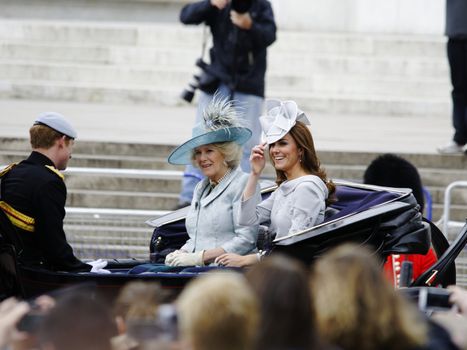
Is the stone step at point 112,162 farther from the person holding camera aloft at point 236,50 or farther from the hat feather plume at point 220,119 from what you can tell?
the hat feather plume at point 220,119

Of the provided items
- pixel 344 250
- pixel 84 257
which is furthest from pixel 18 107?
pixel 344 250

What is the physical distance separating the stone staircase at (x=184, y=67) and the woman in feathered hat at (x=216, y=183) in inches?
350

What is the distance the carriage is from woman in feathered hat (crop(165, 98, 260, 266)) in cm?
30

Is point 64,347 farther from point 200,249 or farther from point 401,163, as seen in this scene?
point 401,163

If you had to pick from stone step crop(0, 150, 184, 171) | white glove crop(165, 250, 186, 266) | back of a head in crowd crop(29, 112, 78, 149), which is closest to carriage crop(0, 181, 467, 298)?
white glove crop(165, 250, 186, 266)

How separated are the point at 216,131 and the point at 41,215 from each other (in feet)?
3.39

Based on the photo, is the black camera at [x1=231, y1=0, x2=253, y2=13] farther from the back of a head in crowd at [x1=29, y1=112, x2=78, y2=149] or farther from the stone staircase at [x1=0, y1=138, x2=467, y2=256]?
the back of a head in crowd at [x1=29, y1=112, x2=78, y2=149]

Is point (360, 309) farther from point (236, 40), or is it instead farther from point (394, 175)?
point (236, 40)

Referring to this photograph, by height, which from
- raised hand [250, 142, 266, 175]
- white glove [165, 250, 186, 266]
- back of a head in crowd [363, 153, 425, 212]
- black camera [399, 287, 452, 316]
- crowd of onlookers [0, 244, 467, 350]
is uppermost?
raised hand [250, 142, 266, 175]

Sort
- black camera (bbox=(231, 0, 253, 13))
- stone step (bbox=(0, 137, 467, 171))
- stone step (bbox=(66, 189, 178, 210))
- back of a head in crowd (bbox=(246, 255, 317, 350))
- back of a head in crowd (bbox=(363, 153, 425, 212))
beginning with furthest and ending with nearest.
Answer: stone step (bbox=(0, 137, 467, 171)), stone step (bbox=(66, 189, 178, 210)), black camera (bbox=(231, 0, 253, 13)), back of a head in crowd (bbox=(363, 153, 425, 212)), back of a head in crowd (bbox=(246, 255, 317, 350))

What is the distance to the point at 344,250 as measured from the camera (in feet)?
11.9

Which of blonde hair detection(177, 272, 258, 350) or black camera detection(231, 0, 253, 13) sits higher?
black camera detection(231, 0, 253, 13)

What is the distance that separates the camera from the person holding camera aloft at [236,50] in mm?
9336

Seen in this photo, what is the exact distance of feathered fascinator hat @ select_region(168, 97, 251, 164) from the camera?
623 centimetres
